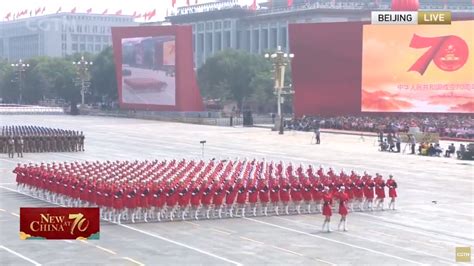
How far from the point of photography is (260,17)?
139 m

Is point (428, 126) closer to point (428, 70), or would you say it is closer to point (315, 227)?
point (428, 70)

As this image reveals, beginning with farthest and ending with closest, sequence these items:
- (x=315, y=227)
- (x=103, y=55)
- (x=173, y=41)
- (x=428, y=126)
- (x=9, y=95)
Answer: (x=9, y=95), (x=103, y=55), (x=173, y=41), (x=428, y=126), (x=315, y=227)

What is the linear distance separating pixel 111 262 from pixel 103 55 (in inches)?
4146

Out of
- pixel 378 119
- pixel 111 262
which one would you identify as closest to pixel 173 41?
pixel 378 119

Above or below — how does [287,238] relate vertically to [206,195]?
below

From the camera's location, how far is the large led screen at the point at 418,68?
68.1m

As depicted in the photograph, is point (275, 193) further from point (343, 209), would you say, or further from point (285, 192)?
point (343, 209)

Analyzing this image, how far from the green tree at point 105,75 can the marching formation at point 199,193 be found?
9069 centimetres

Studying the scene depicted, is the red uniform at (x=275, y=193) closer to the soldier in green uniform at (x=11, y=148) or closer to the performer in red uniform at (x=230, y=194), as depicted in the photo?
the performer in red uniform at (x=230, y=194)

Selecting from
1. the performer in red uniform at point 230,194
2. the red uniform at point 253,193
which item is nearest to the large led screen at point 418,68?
the red uniform at point 253,193

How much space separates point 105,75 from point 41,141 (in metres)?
70.4

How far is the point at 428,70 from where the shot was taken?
69.9m

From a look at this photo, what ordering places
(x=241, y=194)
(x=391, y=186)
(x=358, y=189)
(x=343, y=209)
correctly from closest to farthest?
(x=343, y=209)
(x=241, y=194)
(x=358, y=189)
(x=391, y=186)

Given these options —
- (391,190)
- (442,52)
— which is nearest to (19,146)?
(391,190)
